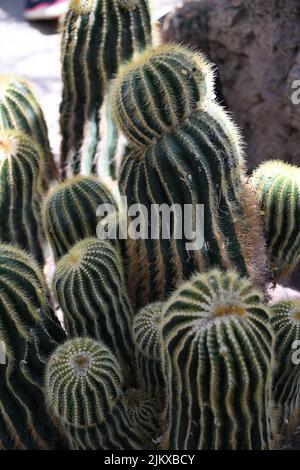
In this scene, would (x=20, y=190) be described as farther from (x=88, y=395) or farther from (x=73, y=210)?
(x=88, y=395)

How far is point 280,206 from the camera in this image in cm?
242

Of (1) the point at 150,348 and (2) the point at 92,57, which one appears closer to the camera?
(1) the point at 150,348

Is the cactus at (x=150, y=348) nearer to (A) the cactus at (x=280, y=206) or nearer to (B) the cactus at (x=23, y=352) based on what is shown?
(B) the cactus at (x=23, y=352)

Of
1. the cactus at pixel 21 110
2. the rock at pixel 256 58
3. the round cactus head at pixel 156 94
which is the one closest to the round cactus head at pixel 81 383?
the round cactus head at pixel 156 94

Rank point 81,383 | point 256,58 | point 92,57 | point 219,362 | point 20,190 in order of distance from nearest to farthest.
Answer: point 219,362, point 81,383, point 20,190, point 92,57, point 256,58

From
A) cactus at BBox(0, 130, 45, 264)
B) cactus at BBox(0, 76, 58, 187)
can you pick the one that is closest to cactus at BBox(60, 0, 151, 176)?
cactus at BBox(0, 76, 58, 187)

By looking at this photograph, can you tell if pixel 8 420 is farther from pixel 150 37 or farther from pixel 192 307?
pixel 150 37

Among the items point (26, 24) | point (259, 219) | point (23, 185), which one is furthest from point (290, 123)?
point (26, 24)

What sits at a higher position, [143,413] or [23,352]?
[23,352]

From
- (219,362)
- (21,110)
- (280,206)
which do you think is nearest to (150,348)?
(219,362)

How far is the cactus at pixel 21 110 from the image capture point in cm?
290

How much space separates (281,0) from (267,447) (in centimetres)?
224

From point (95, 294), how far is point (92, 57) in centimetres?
119

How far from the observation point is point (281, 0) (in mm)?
3406
